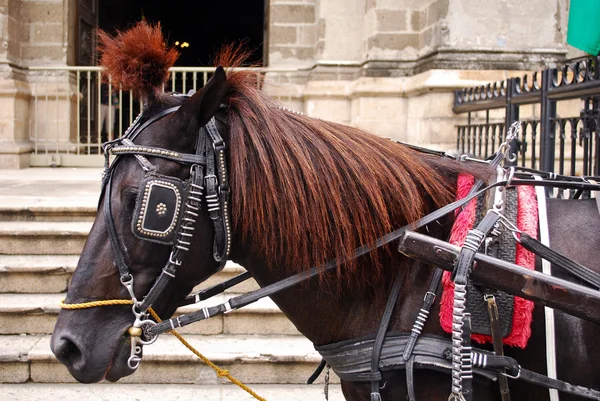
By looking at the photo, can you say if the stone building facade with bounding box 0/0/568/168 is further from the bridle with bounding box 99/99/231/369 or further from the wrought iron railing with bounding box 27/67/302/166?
the bridle with bounding box 99/99/231/369

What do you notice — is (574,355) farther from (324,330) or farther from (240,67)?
(240,67)

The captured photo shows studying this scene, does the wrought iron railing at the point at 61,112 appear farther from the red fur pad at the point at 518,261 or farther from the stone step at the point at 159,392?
the red fur pad at the point at 518,261

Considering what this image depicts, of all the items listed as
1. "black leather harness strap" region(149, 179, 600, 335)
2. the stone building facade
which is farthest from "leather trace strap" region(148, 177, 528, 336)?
the stone building facade

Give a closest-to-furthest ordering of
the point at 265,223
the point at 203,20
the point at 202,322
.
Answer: the point at 265,223, the point at 202,322, the point at 203,20

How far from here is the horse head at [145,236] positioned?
161 cm

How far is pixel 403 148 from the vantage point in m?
1.84

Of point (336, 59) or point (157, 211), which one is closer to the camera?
point (157, 211)

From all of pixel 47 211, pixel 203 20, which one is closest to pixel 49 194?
pixel 47 211

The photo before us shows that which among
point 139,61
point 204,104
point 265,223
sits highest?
point 139,61

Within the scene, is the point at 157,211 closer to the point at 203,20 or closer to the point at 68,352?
the point at 68,352

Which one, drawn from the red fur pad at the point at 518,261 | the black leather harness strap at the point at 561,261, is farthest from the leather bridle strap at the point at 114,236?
the black leather harness strap at the point at 561,261

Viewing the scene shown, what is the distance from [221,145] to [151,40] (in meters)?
0.41

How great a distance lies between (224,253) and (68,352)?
1.73 feet

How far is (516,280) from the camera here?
56.8 inches
